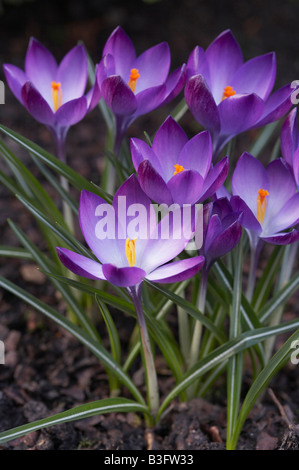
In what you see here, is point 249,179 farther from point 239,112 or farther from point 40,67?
point 40,67

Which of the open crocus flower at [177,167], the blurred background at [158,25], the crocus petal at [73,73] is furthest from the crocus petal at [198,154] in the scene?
the blurred background at [158,25]

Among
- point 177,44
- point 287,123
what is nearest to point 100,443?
point 287,123

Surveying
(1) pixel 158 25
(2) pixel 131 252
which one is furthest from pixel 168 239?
(1) pixel 158 25

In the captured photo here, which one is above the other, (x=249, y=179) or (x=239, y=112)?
(x=239, y=112)

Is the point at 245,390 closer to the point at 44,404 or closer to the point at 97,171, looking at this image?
the point at 44,404

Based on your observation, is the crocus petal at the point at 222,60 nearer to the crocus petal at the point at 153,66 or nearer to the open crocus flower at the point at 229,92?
the open crocus flower at the point at 229,92

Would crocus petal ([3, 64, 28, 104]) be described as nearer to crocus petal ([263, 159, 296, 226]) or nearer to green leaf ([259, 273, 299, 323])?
crocus petal ([263, 159, 296, 226])
